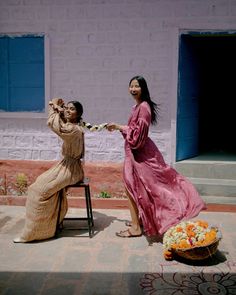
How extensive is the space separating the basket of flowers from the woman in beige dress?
1411mm

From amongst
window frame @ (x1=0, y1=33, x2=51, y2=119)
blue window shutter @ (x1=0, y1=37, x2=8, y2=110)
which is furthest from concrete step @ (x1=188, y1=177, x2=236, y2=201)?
blue window shutter @ (x1=0, y1=37, x2=8, y2=110)

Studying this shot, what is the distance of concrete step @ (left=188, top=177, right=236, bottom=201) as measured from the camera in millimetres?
6812

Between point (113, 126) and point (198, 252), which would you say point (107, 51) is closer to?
point (113, 126)

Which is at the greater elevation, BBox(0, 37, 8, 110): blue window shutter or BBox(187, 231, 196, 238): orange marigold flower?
BBox(0, 37, 8, 110): blue window shutter

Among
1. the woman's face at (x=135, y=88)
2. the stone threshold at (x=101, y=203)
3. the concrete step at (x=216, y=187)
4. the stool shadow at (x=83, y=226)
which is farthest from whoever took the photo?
the concrete step at (x=216, y=187)

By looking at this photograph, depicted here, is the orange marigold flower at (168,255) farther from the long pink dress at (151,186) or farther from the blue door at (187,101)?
the blue door at (187,101)

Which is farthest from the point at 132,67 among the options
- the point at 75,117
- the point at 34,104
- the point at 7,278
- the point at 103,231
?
the point at 7,278

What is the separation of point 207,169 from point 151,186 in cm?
221

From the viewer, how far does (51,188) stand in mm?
5082

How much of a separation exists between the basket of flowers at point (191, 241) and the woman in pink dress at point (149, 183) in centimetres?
42

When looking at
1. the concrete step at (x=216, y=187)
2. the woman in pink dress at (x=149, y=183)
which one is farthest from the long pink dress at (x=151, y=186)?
the concrete step at (x=216, y=187)

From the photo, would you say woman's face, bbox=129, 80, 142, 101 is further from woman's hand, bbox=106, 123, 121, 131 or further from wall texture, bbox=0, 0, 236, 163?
wall texture, bbox=0, 0, 236, 163

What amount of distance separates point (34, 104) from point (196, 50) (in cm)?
304

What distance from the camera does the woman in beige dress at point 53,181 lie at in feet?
16.7
